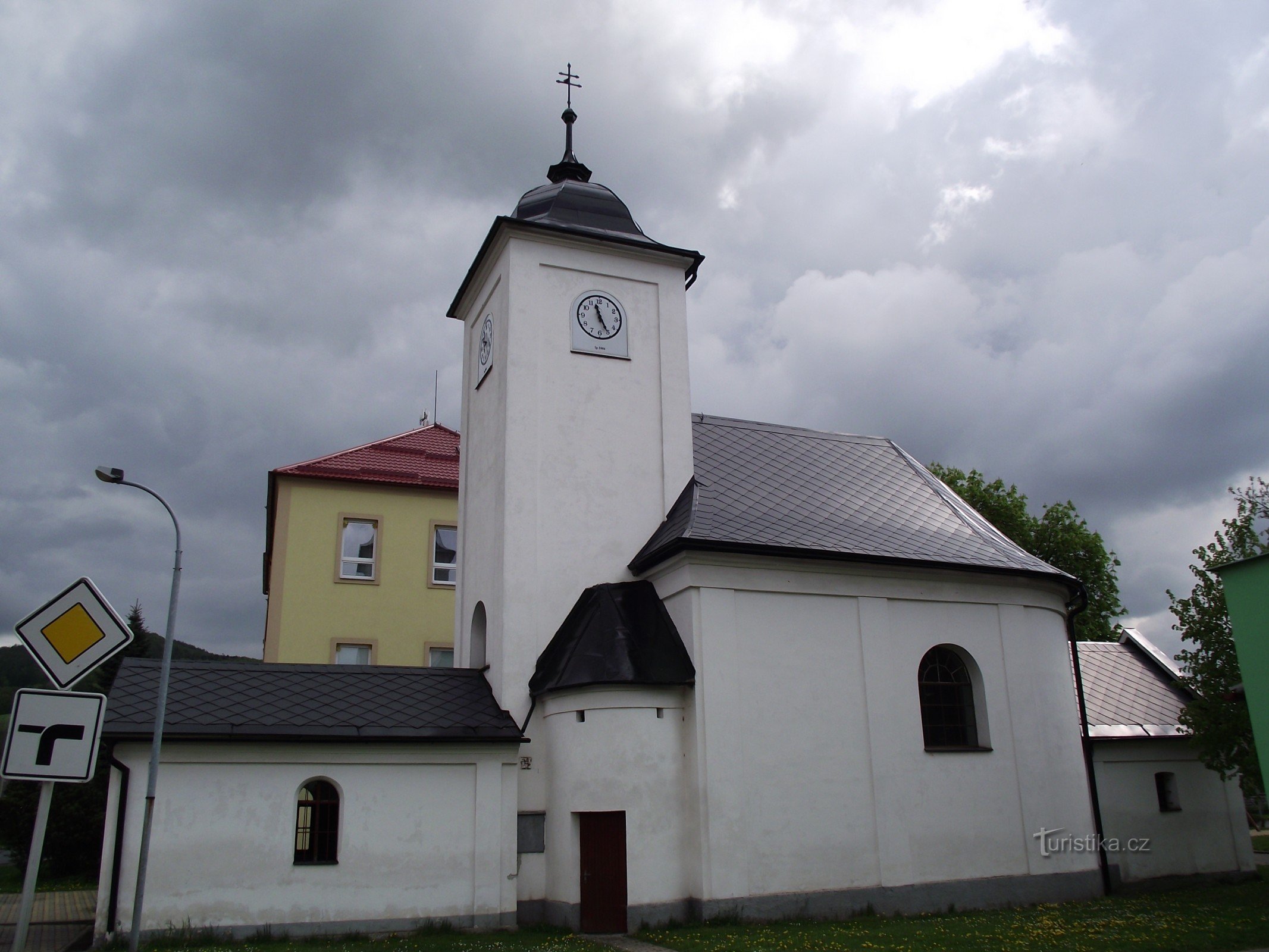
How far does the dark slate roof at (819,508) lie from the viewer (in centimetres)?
1644

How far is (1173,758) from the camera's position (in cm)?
1978

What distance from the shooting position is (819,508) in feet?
60.0

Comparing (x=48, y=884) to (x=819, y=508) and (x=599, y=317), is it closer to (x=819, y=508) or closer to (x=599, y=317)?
Result: (x=599, y=317)

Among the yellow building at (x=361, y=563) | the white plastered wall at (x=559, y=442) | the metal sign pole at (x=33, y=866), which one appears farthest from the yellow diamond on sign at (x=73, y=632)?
the yellow building at (x=361, y=563)

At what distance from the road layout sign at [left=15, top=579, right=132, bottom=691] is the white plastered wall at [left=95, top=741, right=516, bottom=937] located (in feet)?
25.7

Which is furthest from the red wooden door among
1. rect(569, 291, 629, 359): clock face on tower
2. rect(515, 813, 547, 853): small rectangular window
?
rect(569, 291, 629, 359): clock face on tower

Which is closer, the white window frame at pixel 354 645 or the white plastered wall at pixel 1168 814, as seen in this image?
the white plastered wall at pixel 1168 814

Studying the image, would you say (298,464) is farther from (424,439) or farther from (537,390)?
(537,390)

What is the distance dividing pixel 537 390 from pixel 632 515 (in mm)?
2889

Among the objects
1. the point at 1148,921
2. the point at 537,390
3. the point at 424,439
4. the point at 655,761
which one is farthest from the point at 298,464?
the point at 1148,921

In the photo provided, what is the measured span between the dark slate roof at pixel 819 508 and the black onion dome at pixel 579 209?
435 centimetres

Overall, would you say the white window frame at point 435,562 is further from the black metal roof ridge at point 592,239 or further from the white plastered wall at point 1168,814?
the white plastered wall at point 1168,814

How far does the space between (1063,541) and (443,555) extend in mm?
21738

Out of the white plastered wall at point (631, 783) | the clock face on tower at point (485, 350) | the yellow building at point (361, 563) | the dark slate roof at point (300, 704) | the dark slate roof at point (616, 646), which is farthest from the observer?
the yellow building at point (361, 563)
